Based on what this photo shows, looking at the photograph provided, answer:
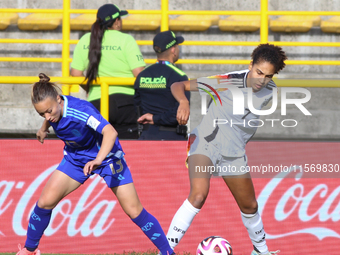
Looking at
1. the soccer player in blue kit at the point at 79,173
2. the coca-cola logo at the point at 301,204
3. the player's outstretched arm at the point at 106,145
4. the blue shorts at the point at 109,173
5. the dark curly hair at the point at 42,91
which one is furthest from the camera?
the coca-cola logo at the point at 301,204

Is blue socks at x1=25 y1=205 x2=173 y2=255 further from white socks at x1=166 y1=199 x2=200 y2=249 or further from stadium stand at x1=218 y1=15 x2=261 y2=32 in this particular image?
stadium stand at x1=218 y1=15 x2=261 y2=32

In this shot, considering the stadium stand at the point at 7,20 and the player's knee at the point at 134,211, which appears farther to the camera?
the stadium stand at the point at 7,20

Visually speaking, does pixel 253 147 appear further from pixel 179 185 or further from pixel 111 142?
pixel 111 142

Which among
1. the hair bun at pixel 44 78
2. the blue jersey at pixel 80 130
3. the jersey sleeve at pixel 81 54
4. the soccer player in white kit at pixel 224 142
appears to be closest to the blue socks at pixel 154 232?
the soccer player in white kit at pixel 224 142

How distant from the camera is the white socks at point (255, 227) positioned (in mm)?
4551

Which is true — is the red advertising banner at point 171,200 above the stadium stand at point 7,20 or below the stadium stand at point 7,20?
below

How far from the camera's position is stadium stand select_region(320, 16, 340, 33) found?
9164 mm

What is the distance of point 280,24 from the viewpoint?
932 cm

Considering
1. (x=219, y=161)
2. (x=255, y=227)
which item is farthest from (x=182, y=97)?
(x=255, y=227)

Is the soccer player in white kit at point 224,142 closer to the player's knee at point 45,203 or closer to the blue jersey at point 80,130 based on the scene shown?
the blue jersey at point 80,130

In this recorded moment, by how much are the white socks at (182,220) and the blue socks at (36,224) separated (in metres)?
1.17

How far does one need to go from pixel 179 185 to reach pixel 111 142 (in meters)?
1.74

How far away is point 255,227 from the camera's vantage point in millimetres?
4566

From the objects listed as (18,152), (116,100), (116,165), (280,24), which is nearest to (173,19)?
(280,24)
